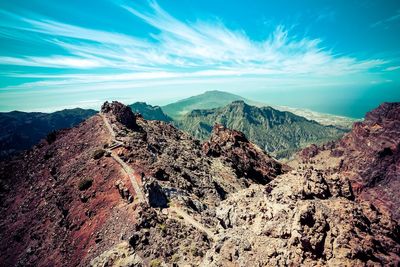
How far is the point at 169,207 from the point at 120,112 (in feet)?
143

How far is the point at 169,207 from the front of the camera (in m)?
41.0

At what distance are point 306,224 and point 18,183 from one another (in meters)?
70.5

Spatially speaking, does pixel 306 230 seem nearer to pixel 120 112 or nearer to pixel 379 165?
pixel 120 112

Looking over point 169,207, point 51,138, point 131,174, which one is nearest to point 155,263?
point 169,207

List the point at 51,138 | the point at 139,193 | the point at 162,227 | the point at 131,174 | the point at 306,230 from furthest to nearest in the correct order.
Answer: the point at 51,138, the point at 131,174, the point at 139,193, the point at 162,227, the point at 306,230

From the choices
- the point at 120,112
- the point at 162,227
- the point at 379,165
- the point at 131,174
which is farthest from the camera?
the point at 379,165

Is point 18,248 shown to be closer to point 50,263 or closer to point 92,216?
point 50,263

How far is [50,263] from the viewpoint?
39000 mm

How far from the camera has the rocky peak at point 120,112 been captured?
249 ft

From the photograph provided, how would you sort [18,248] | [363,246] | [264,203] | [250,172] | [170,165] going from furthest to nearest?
[250,172], [170,165], [18,248], [264,203], [363,246]

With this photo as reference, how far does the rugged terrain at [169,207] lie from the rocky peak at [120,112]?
32 centimetres

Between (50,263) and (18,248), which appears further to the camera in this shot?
(18,248)

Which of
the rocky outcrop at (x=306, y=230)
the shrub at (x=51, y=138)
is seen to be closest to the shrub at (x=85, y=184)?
the rocky outcrop at (x=306, y=230)

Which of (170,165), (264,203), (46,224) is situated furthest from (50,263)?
(264,203)
